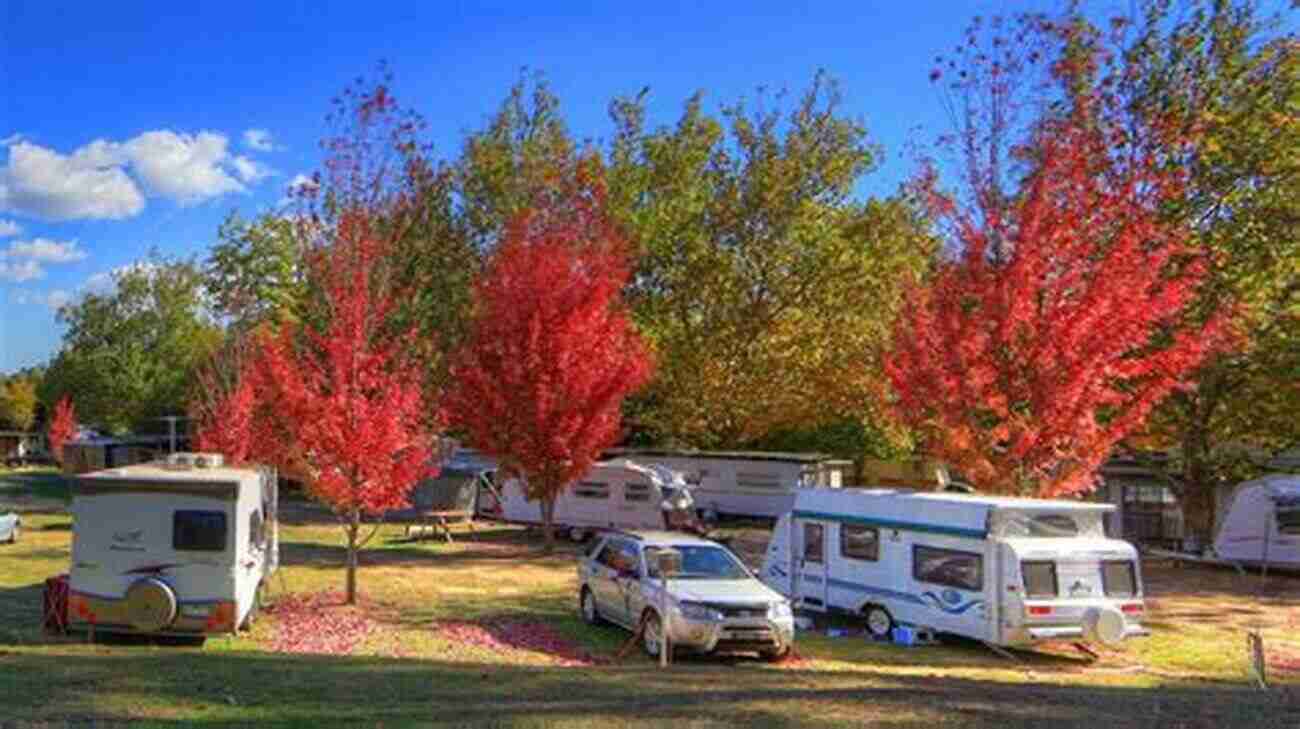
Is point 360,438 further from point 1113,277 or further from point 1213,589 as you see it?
point 1213,589

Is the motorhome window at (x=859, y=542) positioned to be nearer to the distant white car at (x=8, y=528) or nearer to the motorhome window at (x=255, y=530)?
the motorhome window at (x=255, y=530)

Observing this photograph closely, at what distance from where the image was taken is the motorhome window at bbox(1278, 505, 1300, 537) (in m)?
26.5

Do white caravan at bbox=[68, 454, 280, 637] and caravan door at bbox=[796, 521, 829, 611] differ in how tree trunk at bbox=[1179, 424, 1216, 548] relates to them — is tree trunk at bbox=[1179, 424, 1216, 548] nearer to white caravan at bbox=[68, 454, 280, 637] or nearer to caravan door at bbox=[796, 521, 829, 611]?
caravan door at bbox=[796, 521, 829, 611]

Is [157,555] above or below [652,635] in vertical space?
above

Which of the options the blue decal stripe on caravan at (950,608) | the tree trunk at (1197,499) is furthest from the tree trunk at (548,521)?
the tree trunk at (1197,499)

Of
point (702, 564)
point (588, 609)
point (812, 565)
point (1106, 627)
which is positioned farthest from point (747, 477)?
point (1106, 627)

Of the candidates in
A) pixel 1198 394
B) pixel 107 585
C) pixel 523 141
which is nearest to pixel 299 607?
pixel 107 585

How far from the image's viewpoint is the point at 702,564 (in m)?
16.4

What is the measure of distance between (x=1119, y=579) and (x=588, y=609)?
7.88m

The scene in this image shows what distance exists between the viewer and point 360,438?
19.6 meters

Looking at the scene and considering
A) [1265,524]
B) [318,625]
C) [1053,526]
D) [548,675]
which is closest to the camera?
[548,675]

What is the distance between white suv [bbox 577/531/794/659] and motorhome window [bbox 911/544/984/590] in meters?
2.76

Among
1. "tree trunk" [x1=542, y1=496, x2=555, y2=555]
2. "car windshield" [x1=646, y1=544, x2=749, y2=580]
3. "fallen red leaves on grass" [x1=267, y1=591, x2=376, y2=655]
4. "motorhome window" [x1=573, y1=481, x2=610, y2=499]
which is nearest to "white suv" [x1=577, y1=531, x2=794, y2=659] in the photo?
"car windshield" [x1=646, y1=544, x2=749, y2=580]

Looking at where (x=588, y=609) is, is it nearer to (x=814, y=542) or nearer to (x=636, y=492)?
(x=814, y=542)
